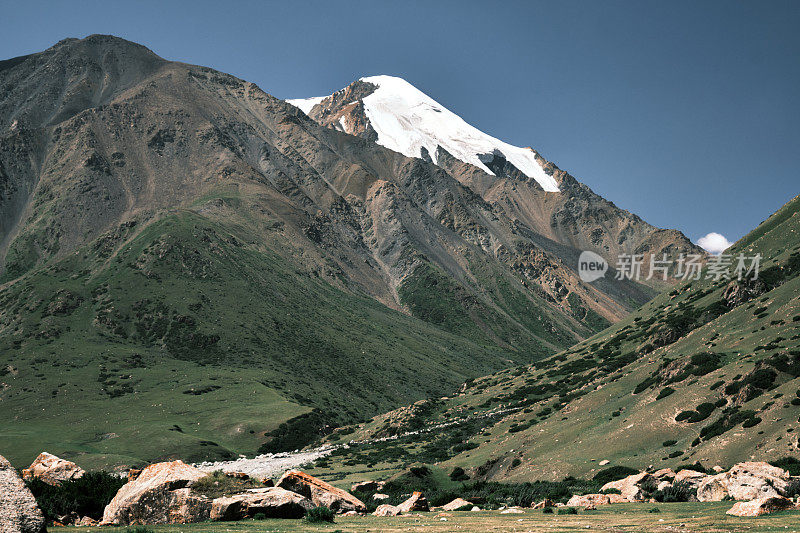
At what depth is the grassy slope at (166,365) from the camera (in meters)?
108

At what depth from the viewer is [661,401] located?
182 feet

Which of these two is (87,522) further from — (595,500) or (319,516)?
(595,500)

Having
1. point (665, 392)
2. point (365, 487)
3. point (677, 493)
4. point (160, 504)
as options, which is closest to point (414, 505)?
point (365, 487)

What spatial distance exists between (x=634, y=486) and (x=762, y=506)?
14.2 m

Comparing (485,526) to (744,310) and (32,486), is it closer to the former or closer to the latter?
(32,486)

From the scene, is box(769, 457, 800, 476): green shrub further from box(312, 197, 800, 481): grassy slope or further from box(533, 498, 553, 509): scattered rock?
box(533, 498, 553, 509): scattered rock

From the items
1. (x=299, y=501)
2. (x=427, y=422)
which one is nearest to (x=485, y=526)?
(x=299, y=501)

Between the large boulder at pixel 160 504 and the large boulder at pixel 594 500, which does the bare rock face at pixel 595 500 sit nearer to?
the large boulder at pixel 594 500

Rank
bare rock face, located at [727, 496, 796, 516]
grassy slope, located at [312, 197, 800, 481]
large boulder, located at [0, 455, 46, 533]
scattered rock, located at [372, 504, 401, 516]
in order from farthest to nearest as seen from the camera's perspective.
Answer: grassy slope, located at [312, 197, 800, 481] < scattered rock, located at [372, 504, 401, 516] < bare rock face, located at [727, 496, 796, 516] < large boulder, located at [0, 455, 46, 533]

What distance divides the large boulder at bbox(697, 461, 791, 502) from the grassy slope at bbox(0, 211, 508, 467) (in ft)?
278

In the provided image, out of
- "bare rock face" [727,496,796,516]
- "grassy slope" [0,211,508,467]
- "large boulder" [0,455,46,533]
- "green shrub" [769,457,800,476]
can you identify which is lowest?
"grassy slope" [0,211,508,467]

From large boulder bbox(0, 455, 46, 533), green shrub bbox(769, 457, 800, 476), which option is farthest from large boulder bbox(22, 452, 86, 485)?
green shrub bbox(769, 457, 800, 476)

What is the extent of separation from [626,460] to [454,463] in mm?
23828

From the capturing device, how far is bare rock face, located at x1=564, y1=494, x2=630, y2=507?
3184 centimetres
